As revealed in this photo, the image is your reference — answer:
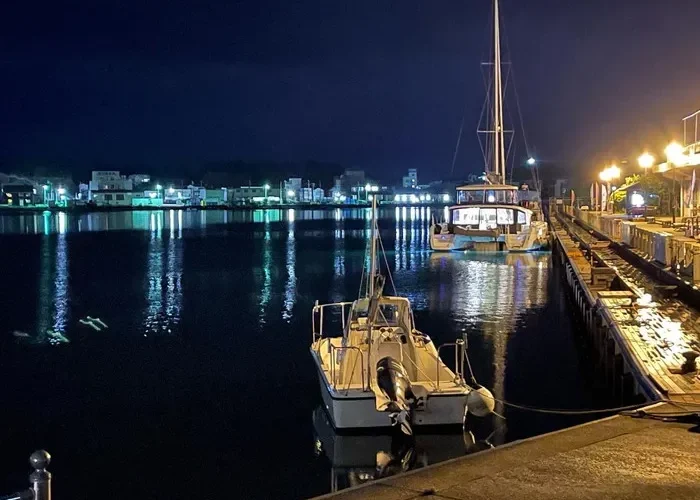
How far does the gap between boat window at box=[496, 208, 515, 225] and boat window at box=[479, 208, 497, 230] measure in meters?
0.37

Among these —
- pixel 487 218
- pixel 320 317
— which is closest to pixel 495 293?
pixel 320 317

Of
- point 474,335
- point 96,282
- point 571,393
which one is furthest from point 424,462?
point 96,282

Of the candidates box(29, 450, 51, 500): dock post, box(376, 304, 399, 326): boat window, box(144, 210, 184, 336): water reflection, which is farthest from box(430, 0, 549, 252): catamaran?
box(29, 450, 51, 500): dock post

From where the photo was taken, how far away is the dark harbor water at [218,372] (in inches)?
569

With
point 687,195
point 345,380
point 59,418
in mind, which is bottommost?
point 59,418

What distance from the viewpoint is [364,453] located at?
14.6 m

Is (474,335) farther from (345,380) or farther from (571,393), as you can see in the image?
(345,380)

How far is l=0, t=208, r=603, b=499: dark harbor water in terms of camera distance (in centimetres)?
1445

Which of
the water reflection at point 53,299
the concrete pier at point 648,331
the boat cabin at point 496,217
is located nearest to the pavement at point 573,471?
the concrete pier at point 648,331

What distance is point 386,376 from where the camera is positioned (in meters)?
15.2

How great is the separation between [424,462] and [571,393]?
6.46 meters

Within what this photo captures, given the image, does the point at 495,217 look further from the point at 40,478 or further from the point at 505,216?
the point at 40,478

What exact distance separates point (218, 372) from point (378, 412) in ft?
26.7

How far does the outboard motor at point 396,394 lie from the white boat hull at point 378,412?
0.82 ft
